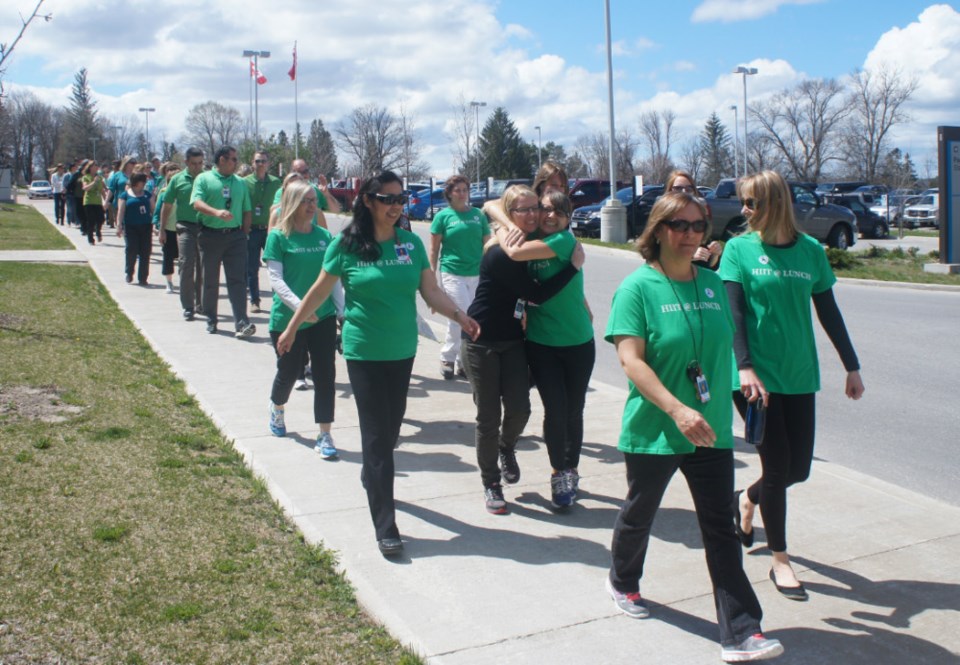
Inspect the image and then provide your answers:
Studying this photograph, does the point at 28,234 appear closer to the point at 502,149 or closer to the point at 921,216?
the point at 921,216

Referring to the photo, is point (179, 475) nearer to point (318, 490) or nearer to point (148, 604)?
point (318, 490)

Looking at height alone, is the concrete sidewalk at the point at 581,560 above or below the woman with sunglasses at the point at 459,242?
below

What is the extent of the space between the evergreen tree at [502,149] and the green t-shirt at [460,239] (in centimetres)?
7780

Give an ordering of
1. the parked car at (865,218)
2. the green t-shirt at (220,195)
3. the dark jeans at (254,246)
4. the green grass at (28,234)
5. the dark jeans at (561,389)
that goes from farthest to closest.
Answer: the parked car at (865,218)
the green grass at (28,234)
the dark jeans at (254,246)
the green t-shirt at (220,195)
the dark jeans at (561,389)

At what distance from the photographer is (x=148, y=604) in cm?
397

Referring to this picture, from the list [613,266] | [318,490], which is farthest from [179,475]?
[613,266]

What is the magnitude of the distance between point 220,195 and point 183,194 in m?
1.13

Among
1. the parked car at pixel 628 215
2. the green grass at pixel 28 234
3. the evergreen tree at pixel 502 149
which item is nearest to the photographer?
the green grass at pixel 28 234

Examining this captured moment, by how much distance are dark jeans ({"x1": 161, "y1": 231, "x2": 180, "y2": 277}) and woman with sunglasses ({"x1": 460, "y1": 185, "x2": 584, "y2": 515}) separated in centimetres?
878

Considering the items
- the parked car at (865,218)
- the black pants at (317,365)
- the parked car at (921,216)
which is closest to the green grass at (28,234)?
the black pants at (317,365)

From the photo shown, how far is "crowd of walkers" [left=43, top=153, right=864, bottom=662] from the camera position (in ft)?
12.1

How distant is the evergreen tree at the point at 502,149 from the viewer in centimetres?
8619

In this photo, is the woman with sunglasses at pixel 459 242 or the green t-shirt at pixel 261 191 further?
the green t-shirt at pixel 261 191

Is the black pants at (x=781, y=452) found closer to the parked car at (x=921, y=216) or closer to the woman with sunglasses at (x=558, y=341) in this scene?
the woman with sunglasses at (x=558, y=341)
